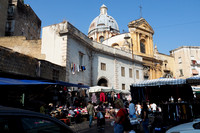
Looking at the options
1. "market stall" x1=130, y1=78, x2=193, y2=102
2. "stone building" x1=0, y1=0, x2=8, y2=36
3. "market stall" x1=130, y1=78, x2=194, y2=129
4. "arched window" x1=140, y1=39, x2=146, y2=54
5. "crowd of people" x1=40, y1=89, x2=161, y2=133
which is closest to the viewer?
"crowd of people" x1=40, y1=89, x2=161, y2=133

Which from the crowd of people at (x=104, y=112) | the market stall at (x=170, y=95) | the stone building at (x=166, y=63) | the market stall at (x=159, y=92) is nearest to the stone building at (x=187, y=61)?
the stone building at (x=166, y=63)

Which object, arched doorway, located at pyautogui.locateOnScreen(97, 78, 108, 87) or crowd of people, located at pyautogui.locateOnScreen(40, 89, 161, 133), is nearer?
crowd of people, located at pyautogui.locateOnScreen(40, 89, 161, 133)

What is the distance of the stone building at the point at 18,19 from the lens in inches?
1055

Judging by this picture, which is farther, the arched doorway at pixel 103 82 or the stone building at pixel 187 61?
the stone building at pixel 187 61

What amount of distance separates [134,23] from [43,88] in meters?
24.7

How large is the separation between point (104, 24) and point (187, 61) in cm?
2177

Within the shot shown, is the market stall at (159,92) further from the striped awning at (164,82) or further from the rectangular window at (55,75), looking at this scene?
the rectangular window at (55,75)

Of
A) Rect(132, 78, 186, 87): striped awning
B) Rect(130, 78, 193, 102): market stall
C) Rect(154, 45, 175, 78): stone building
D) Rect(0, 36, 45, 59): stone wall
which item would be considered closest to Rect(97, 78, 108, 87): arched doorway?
Rect(0, 36, 45, 59): stone wall

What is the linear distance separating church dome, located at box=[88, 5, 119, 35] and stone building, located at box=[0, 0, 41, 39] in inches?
685

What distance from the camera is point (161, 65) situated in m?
34.5

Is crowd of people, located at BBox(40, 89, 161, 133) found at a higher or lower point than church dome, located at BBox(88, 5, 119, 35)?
lower

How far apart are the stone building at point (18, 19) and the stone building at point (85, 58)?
12379 mm

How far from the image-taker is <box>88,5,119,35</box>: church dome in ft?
145

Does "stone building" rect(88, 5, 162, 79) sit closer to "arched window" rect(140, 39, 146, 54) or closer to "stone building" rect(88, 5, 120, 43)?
"arched window" rect(140, 39, 146, 54)
